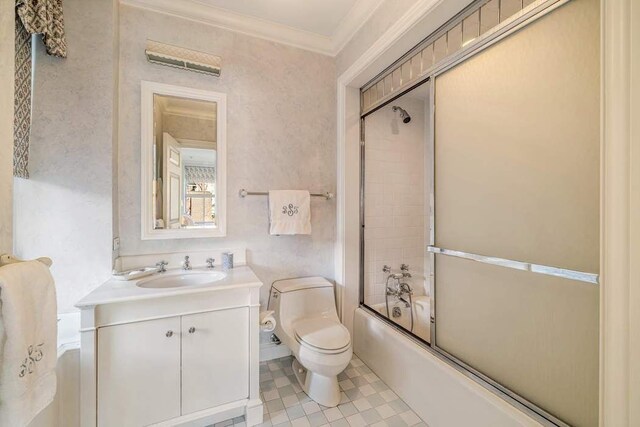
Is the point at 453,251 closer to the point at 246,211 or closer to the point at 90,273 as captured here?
the point at 246,211

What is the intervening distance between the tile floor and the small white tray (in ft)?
3.15

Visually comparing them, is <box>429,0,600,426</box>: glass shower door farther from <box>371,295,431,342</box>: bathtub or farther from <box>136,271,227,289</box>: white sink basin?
<box>136,271,227,289</box>: white sink basin

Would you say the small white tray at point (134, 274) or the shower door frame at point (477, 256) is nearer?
the shower door frame at point (477, 256)

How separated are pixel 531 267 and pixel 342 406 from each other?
4.33 ft

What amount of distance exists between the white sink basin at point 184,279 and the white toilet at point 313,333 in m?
0.46

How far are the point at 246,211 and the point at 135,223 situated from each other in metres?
0.71

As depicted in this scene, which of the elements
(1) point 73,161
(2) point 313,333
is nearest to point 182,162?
(1) point 73,161

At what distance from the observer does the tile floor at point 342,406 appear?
1462 mm

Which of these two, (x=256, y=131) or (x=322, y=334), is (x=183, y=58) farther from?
(x=322, y=334)

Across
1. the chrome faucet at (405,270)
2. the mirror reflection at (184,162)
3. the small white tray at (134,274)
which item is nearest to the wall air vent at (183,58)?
the mirror reflection at (184,162)

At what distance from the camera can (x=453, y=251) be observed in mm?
1334

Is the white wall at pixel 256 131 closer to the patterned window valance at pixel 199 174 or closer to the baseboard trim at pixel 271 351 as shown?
the patterned window valance at pixel 199 174

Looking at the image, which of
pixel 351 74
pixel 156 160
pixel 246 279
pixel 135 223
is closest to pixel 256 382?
pixel 246 279

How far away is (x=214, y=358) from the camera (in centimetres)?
144
